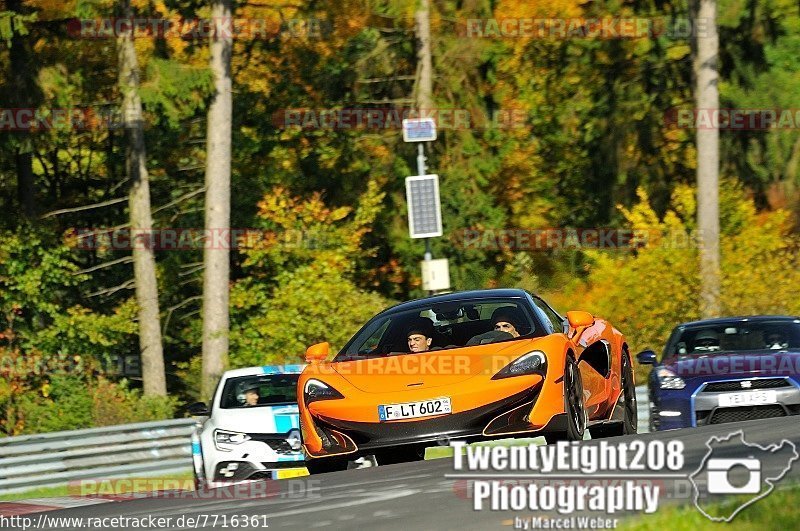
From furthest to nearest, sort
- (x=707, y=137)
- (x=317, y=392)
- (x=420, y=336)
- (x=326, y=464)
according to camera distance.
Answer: (x=707, y=137) < (x=420, y=336) < (x=326, y=464) < (x=317, y=392)

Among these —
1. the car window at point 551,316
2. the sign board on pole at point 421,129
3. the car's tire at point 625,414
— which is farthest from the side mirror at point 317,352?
the sign board on pole at point 421,129

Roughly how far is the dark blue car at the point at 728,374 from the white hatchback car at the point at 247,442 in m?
3.98

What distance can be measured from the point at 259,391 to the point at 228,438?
56.2 inches

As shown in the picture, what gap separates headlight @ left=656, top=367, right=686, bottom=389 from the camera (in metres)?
17.5

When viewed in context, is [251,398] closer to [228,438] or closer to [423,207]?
[228,438]

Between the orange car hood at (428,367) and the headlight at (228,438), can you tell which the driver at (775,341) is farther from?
the orange car hood at (428,367)

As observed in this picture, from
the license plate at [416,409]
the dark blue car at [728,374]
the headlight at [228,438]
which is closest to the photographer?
the license plate at [416,409]

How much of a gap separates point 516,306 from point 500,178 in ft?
124

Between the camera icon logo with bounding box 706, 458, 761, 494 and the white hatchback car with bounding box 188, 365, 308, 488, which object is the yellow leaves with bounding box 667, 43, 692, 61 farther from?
the camera icon logo with bounding box 706, 458, 761, 494

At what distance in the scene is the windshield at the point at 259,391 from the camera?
1812 cm

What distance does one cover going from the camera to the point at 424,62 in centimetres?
4522

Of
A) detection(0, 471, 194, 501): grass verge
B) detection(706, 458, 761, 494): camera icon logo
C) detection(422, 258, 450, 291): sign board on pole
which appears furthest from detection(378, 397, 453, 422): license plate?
detection(422, 258, 450, 291): sign board on pole

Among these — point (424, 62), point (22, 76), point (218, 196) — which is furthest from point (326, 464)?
point (424, 62)

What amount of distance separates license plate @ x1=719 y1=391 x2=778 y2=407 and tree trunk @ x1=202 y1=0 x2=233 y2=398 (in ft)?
58.3
